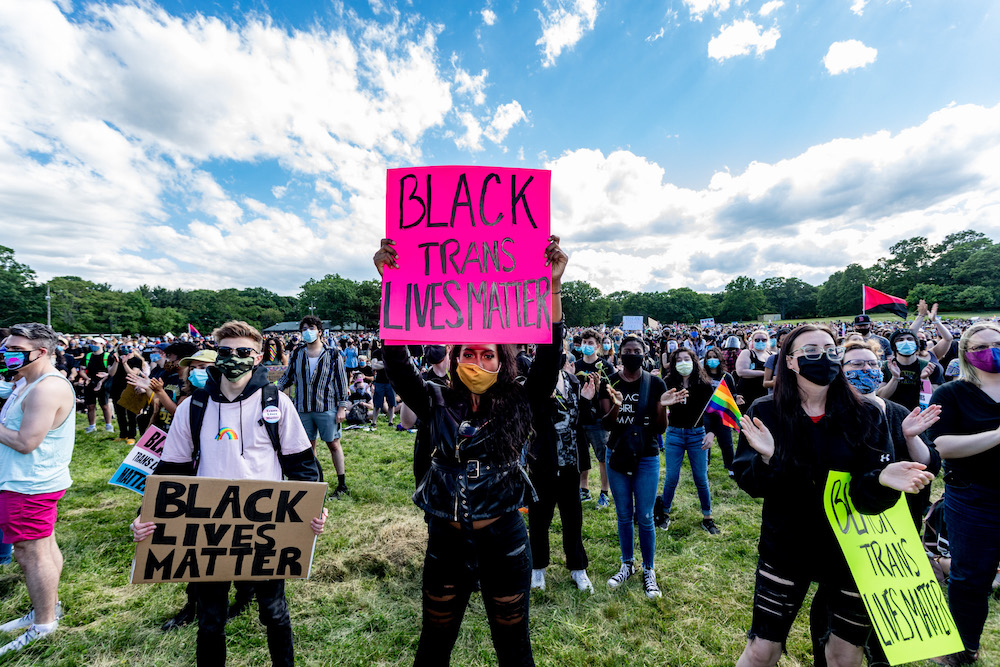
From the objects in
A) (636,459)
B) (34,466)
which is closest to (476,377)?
(636,459)

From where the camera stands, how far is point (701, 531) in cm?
534

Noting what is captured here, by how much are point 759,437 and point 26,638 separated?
5879 mm

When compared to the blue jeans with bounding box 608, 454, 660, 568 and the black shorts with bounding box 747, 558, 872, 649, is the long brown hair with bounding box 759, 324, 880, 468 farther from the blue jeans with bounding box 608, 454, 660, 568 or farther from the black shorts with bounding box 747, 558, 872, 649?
the blue jeans with bounding box 608, 454, 660, 568

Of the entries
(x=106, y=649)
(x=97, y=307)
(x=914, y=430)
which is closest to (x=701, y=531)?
(x=914, y=430)

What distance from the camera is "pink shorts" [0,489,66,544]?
3.23m

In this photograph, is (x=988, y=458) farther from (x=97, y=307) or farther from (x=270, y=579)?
(x=97, y=307)

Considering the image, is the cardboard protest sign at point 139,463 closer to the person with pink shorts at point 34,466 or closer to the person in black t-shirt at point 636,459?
the person with pink shorts at point 34,466

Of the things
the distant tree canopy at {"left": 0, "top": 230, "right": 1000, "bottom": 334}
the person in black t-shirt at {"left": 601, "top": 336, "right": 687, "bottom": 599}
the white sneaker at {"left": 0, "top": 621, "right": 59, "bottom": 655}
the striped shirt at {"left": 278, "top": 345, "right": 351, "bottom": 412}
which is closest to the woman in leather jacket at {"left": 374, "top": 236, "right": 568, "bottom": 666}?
the person in black t-shirt at {"left": 601, "top": 336, "right": 687, "bottom": 599}

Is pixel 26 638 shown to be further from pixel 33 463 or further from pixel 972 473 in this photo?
pixel 972 473

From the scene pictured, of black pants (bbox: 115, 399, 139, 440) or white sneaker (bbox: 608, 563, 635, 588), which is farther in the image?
black pants (bbox: 115, 399, 139, 440)

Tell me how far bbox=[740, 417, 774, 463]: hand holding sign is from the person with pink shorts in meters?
5.09

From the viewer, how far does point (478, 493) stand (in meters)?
2.31

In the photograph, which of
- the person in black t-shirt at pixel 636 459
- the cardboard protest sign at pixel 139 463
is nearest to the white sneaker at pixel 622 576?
the person in black t-shirt at pixel 636 459

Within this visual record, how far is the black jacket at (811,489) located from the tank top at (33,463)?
5.18 m
